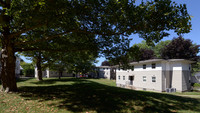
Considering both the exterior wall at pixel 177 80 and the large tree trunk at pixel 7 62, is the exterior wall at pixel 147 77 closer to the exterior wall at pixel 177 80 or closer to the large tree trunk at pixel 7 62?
the exterior wall at pixel 177 80

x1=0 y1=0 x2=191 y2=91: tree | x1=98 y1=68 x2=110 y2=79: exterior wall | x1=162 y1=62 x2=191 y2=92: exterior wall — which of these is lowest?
x1=98 y1=68 x2=110 y2=79: exterior wall

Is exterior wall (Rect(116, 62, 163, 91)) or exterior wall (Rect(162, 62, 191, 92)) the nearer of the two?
exterior wall (Rect(162, 62, 191, 92))

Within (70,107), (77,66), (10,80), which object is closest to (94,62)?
(77,66)

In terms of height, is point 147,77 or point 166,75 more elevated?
point 166,75

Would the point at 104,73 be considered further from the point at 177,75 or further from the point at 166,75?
the point at 177,75

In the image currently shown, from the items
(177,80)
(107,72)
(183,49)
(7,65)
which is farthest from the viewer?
(107,72)

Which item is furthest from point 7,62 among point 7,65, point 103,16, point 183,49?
point 183,49

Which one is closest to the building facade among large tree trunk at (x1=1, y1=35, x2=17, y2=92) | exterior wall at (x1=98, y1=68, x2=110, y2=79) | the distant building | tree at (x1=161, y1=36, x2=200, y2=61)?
tree at (x1=161, y1=36, x2=200, y2=61)

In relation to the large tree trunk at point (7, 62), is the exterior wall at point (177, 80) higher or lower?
lower

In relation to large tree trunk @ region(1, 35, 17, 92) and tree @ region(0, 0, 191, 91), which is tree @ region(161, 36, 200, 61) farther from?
large tree trunk @ region(1, 35, 17, 92)

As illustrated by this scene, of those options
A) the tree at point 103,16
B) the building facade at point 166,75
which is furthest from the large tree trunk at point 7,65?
the building facade at point 166,75

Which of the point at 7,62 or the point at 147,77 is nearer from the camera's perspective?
the point at 7,62

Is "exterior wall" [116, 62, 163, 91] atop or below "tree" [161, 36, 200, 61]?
below

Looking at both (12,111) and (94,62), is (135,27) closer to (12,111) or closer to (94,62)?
(12,111)
